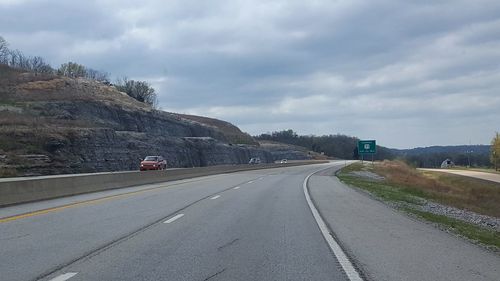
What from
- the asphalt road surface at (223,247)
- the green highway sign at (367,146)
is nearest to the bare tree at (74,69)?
the green highway sign at (367,146)

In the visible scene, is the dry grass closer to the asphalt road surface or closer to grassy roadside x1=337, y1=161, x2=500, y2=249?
grassy roadside x1=337, y1=161, x2=500, y2=249

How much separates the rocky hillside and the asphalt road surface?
104 ft

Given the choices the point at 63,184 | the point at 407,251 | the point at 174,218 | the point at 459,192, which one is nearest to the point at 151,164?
the point at 63,184

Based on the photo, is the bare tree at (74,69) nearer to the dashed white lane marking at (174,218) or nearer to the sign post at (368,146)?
the sign post at (368,146)

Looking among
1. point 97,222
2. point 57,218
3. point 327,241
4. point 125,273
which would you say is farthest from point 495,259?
point 57,218

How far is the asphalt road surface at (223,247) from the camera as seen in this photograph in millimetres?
8227

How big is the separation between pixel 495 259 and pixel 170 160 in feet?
245

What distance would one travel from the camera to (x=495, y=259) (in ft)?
32.4

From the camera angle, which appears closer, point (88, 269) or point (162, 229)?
point (88, 269)

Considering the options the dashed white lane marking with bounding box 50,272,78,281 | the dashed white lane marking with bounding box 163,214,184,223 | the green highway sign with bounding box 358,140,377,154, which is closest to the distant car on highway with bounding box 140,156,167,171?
the green highway sign with bounding box 358,140,377,154

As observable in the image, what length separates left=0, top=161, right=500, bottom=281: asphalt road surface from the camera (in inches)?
324

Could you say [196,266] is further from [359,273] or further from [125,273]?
[359,273]

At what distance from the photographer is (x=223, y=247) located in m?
10.5

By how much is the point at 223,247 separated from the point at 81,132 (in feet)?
174
